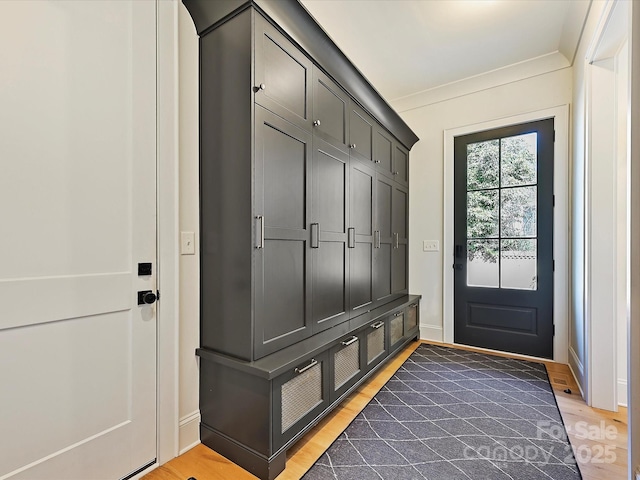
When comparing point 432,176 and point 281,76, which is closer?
point 281,76

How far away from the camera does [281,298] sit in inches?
65.8

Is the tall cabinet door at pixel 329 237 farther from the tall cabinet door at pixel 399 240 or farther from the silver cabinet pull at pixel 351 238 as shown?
the tall cabinet door at pixel 399 240

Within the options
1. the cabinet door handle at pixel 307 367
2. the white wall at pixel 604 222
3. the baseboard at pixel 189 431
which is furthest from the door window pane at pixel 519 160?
the baseboard at pixel 189 431

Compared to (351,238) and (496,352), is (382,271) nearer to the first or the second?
(351,238)

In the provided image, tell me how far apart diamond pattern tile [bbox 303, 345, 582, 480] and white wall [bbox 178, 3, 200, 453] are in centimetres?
71

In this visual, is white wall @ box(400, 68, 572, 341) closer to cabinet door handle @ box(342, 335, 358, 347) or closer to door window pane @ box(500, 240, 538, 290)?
door window pane @ box(500, 240, 538, 290)

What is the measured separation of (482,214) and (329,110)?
2052 millimetres

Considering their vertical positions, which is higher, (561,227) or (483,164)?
(483,164)

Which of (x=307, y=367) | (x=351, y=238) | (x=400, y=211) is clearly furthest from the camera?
(x=400, y=211)

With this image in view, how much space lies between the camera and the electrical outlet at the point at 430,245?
3454mm

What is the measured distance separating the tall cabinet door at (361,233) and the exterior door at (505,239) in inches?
49.0

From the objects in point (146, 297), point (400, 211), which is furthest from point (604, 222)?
point (146, 297)

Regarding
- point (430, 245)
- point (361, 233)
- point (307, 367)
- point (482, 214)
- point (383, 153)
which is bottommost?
point (307, 367)

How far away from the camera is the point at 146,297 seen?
1.49 meters
